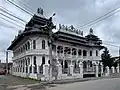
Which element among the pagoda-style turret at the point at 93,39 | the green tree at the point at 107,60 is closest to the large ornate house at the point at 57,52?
the pagoda-style turret at the point at 93,39

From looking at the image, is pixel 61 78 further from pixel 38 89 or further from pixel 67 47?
pixel 67 47

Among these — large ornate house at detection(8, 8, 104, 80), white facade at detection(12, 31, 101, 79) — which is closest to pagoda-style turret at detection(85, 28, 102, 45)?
large ornate house at detection(8, 8, 104, 80)

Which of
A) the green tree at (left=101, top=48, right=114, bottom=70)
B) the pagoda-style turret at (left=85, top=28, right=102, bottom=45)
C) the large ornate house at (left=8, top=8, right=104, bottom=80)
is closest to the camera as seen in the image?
the large ornate house at (left=8, top=8, right=104, bottom=80)

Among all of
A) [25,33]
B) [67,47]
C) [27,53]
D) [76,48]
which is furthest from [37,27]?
[76,48]

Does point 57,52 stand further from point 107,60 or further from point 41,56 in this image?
point 107,60

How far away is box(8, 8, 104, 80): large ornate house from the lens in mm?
30875

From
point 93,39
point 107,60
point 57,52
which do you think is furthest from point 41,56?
point 107,60

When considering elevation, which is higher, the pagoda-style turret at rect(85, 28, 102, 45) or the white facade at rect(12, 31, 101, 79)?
the pagoda-style turret at rect(85, 28, 102, 45)

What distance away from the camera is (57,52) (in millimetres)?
41000

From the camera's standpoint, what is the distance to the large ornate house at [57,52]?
101ft

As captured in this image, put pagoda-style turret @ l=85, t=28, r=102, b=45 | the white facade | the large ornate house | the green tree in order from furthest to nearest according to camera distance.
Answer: the green tree < pagoda-style turret @ l=85, t=28, r=102, b=45 < the white facade < the large ornate house

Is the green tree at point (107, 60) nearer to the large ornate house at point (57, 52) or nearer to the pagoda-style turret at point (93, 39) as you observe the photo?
the large ornate house at point (57, 52)

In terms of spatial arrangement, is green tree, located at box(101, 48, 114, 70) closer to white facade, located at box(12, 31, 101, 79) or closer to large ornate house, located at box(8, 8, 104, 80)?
large ornate house, located at box(8, 8, 104, 80)

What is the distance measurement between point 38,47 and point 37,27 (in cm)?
378
